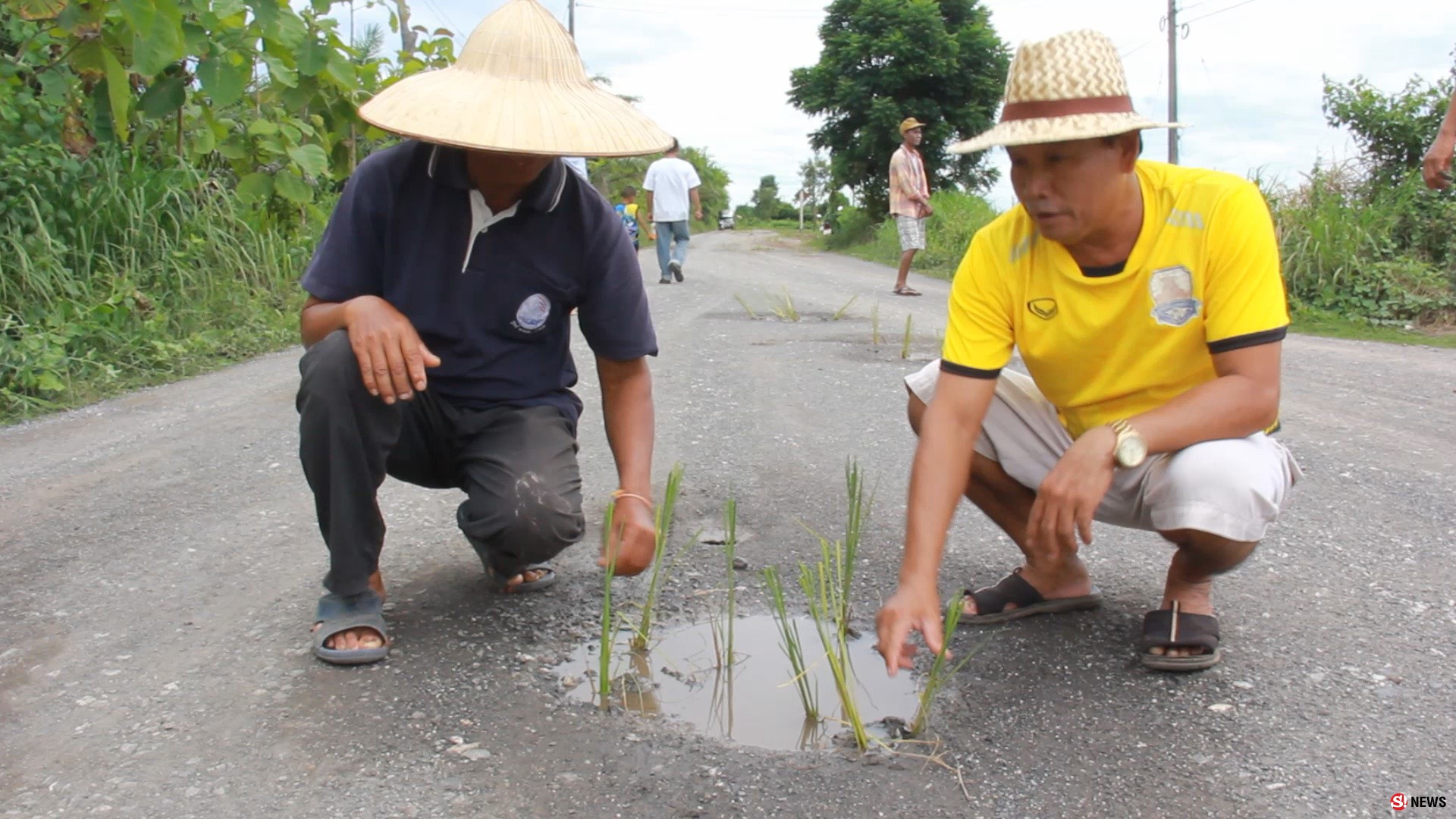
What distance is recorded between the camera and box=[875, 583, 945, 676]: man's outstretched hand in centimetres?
190

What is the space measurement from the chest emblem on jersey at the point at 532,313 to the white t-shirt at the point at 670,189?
30.7ft

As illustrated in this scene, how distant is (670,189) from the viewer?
12000 millimetres

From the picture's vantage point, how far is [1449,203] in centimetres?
834

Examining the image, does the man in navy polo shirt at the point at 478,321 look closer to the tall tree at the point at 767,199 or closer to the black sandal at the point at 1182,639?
the black sandal at the point at 1182,639

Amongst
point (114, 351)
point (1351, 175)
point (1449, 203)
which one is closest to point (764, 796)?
point (114, 351)

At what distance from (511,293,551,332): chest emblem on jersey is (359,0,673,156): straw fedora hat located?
16.3 inches

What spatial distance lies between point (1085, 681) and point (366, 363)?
60.6 inches

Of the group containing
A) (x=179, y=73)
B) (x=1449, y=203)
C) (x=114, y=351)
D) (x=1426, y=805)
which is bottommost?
(x=1426, y=805)

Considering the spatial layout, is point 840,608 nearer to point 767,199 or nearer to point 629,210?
point 629,210

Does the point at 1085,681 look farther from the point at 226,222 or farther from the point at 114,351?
the point at 226,222

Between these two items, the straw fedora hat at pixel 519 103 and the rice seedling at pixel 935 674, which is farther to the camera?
the straw fedora hat at pixel 519 103

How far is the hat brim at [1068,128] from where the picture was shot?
2.05 m

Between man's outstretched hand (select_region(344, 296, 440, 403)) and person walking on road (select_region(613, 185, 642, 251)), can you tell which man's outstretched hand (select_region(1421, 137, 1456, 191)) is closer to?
man's outstretched hand (select_region(344, 296, 440, 403))

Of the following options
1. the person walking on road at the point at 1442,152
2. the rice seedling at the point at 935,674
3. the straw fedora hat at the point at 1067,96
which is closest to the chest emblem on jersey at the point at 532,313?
the straw fedora hat at the point at 1067,96
